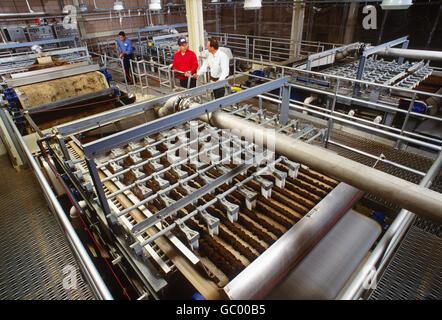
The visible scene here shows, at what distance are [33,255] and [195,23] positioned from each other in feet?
22.2

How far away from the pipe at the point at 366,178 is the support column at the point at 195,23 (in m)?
6.01

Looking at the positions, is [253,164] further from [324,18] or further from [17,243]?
[324,18]

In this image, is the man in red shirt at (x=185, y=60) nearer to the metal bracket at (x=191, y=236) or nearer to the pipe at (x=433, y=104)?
the metal bracket at (x=191, y=236)

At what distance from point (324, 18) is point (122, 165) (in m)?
16.2

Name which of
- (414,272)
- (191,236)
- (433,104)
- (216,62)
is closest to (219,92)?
(216,62)

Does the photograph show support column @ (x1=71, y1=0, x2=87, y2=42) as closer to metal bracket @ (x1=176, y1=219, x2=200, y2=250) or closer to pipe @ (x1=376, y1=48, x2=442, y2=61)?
pipe @ (x1=376, y1=48, x2=442, y2=61)

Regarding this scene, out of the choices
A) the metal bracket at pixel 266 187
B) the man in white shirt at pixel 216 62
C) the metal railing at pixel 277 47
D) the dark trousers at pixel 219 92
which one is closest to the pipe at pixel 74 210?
the metal bracket at pixel 266 187

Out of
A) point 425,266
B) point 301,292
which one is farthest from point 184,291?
point 425,266

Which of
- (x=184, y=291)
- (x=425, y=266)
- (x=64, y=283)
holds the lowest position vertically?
(x=184, y=291)

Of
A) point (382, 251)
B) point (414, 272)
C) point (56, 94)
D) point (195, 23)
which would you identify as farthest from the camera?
point (195, 23)

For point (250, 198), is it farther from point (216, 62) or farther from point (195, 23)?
point (195, 23)

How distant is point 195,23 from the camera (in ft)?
23.6
